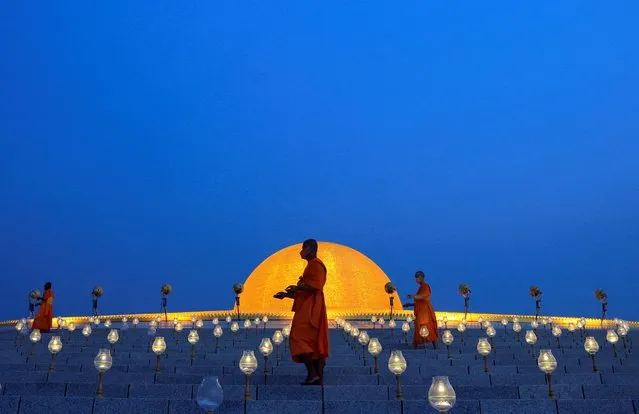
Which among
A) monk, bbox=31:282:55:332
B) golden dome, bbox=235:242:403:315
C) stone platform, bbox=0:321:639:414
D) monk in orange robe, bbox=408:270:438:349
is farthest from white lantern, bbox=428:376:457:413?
golden dome, bbox=235:242:403:315

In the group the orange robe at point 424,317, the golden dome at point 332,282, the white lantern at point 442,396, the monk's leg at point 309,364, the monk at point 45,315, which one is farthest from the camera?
the golden dome at point 332,282

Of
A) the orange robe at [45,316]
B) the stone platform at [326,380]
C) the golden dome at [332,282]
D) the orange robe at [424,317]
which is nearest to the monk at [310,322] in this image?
the stone platform at [326,380]

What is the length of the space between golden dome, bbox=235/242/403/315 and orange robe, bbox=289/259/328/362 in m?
17.8

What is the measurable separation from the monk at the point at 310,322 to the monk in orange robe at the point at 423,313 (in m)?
5.13

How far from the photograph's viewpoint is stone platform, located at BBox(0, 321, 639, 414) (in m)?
5.43

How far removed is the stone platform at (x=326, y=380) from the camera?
543cm

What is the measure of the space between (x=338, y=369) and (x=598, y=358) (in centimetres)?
514

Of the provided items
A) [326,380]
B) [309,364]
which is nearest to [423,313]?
[326,380]

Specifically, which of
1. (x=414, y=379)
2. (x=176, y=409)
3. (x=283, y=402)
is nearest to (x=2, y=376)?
(x=176, y=409)

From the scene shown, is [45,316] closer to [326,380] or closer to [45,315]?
[45,315]

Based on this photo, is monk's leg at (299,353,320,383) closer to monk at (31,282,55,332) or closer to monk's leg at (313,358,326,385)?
monk's leg at (313,358,326,385)

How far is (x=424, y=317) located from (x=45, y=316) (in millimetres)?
10244

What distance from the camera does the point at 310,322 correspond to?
7.46 metres

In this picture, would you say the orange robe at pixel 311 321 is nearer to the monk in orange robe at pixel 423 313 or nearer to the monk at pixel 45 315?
the monk in orange robe at pixel 423 313
